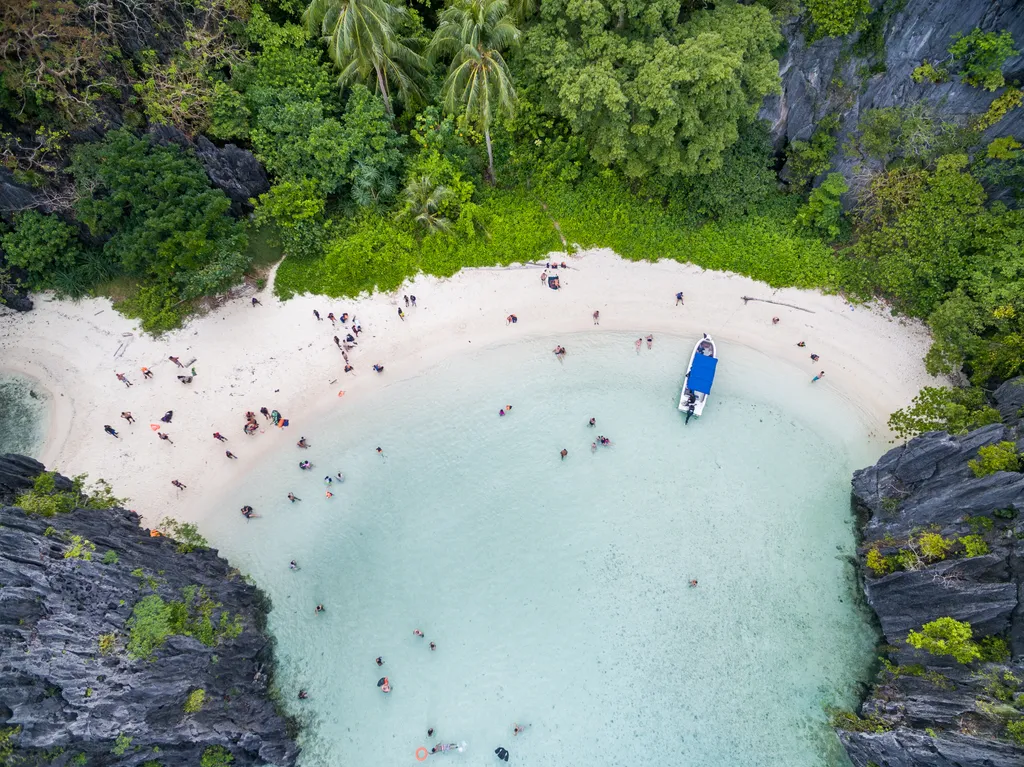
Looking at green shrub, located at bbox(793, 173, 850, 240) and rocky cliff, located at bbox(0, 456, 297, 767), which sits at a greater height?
green shrub, located at bbox(793, 173, 850, 240)

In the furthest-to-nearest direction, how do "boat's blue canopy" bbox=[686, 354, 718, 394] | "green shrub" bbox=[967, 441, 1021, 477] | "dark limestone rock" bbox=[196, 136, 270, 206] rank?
"dark limestone rock" bbox=[196, 136, 270, 206] < "boat's blue canopy" bbox=[686, 354, 718, 394] < "green shrub" bbox=[967, 441, 1021, 477]

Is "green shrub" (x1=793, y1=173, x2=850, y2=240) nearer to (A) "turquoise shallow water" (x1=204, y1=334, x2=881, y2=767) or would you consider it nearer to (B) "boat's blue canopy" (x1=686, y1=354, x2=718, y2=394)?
(A) "turquoise shallow water" (x1=204, y1=334, x2=881, y2=767)

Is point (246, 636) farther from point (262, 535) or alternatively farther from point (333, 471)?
point (333, 471)

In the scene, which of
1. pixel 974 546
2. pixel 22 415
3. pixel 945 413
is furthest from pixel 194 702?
pixel 945 413

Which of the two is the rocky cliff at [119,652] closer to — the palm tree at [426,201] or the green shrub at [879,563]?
the palm tree at [426,201]

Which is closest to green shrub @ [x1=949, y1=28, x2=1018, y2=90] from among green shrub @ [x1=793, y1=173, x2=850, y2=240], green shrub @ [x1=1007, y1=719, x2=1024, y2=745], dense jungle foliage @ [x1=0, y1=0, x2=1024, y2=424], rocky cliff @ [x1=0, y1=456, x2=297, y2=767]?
dense jungle foliage @ [x1=0, y1=0, x2=1024, y2=424]

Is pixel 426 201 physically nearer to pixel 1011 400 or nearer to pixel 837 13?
pixel 837 13

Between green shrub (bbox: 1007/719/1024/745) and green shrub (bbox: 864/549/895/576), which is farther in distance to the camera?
green shrub (bbox: 864/549/895/576)

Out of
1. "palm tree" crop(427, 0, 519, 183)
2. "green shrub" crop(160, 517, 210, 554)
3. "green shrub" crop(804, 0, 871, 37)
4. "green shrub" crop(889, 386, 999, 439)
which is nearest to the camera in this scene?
"palm tree" crop(427, 0, 519, 183)

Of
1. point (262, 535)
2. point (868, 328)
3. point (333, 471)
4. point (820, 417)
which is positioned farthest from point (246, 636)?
point (868, 328)
